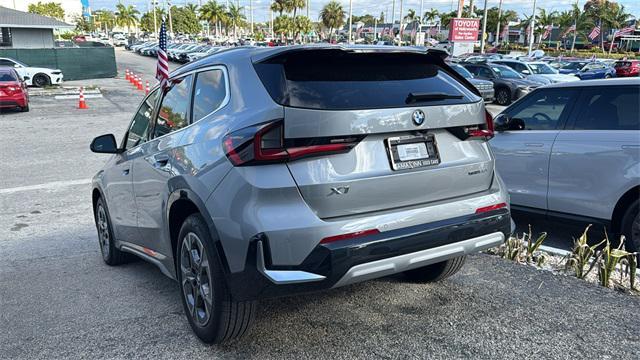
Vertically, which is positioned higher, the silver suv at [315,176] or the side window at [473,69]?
the silver suv at [315,176]

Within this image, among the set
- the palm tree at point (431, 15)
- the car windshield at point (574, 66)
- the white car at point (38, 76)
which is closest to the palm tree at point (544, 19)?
the palm tree at point (431, 15)

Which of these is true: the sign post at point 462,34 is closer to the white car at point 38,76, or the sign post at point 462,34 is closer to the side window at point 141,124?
the white car at point 38,76

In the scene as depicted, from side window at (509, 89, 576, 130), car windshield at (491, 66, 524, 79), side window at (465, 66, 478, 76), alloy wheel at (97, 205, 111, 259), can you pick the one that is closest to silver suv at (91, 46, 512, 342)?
alloy wheel at (97, 205, 111, 259)

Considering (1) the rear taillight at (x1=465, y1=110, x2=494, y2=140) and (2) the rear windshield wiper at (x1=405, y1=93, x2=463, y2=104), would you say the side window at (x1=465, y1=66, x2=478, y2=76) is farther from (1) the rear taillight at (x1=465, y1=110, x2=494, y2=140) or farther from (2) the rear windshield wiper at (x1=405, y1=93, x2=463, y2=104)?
(2) the rear windshield wiper at (x1=405, y1=93, x2=463, y2=104)

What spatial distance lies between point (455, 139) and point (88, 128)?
14.1 m

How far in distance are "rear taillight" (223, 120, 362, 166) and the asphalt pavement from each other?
4.05ft

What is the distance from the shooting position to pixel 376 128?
9.79ft

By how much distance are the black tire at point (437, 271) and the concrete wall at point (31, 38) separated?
123ft

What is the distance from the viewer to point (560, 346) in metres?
3.33

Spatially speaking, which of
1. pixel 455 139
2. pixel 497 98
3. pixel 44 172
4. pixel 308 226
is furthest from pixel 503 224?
pixel 497 98

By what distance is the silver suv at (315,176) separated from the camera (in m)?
2.84

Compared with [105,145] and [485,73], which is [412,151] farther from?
[485,73]

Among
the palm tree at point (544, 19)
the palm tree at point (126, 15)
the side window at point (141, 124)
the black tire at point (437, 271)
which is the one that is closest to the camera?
the black tire at point (437, 271)

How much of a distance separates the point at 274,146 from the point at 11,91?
1730 cm
